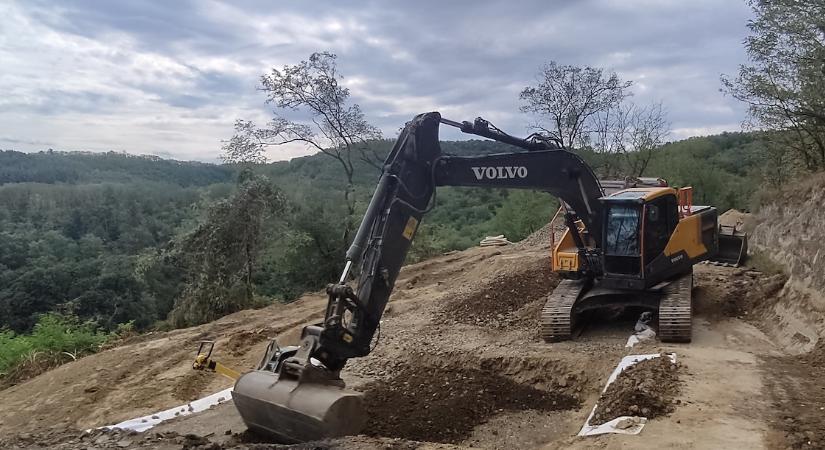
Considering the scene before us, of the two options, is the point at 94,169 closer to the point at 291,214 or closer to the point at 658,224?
the point at 291,214

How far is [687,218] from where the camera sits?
922 cm

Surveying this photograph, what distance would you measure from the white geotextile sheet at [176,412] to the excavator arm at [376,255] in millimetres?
2624

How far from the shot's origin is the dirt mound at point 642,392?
559cm

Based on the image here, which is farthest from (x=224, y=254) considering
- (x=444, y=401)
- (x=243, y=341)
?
(x=444, y=401)

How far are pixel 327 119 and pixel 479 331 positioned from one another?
1358cm

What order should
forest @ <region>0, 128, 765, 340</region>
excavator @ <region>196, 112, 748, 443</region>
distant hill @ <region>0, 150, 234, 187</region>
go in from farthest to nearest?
distant hill @ <region>0, 150, 234, 187</region>
forest @ <region>0, 128, 765, 340</region>
excavator @ <region>196, 112, 748, 443</region>

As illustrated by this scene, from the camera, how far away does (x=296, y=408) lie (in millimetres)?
4941

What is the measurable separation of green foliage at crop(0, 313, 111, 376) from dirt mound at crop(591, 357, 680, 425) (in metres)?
10.1

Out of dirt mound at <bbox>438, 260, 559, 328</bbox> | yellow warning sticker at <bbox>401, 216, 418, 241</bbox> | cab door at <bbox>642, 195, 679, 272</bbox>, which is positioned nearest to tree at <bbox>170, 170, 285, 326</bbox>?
dirt mound at <bbox>438, 260, 559, 328</bbox>

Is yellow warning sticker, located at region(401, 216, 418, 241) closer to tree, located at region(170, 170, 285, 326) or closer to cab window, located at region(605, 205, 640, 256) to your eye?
cab window, located at region(605, 205, 640, 256)

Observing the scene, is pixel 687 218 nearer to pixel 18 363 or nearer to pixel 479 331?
pixel 479 331

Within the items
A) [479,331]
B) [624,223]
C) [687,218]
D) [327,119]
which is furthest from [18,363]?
[327,119]

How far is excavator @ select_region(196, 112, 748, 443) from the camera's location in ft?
16.9

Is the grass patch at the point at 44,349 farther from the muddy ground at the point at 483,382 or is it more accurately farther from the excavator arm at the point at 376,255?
the excavator arm at the point at 376,255
